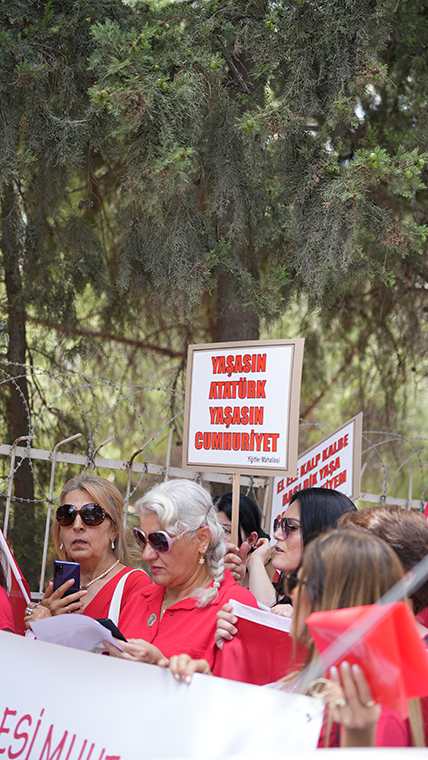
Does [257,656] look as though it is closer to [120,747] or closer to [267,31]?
[120,747]

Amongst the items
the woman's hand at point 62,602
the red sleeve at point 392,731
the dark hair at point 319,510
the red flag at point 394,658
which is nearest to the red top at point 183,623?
the woman's hand at point 62,602

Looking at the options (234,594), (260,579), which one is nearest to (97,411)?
(260,579)

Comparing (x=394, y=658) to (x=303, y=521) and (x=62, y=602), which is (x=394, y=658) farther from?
(x=62, y=602)

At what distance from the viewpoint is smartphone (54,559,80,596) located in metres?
2.68

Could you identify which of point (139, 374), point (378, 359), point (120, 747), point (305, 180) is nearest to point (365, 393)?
point (378, 359)

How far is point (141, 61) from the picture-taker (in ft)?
10.7

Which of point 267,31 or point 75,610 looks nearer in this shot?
point 75,610

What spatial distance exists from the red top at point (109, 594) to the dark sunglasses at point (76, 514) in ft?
0.93

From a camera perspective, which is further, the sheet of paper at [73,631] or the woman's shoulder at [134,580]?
the woman's shoulder at [134,580]

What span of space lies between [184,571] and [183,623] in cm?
19

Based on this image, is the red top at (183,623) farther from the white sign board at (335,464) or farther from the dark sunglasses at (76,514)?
the white sign board at (335,464)

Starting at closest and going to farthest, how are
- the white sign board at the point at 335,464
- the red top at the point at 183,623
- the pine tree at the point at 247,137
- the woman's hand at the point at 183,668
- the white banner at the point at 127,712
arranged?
the white banner at the point at 127,712 → the woman's hand at the point at 183,668 → the red top at the point at 183,623 → the pine tree at the point at 247,137 → the white sign board at the point at 335,464

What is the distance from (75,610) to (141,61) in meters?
2.60

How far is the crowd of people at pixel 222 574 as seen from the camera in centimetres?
144
